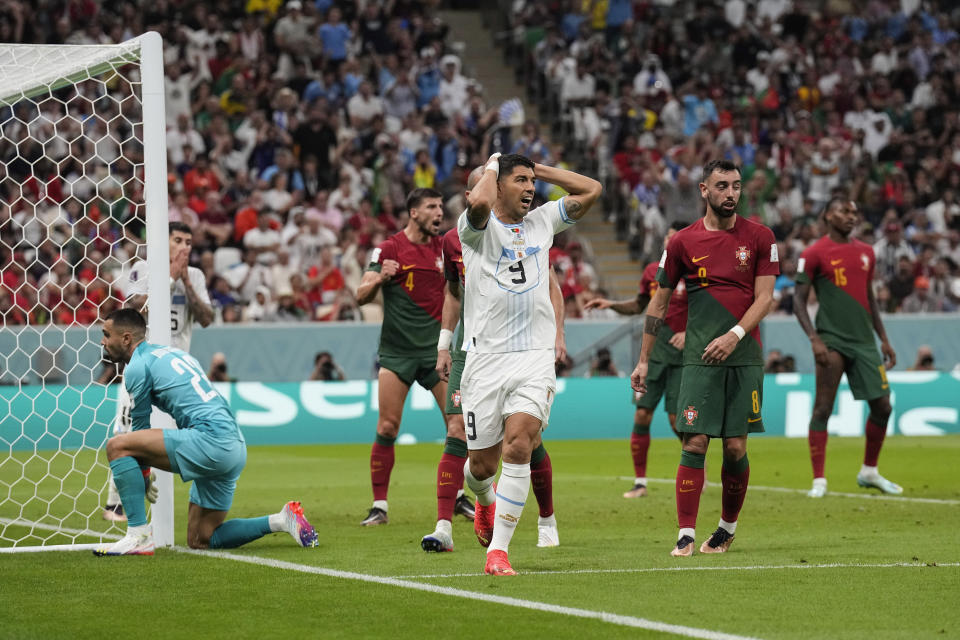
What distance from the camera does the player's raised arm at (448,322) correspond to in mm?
9805

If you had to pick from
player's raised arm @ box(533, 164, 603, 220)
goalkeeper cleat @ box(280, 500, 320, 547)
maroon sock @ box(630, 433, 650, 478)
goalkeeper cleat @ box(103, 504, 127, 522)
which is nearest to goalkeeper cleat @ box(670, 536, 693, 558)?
player's raised arm @ box(533, 164, 603, 220)

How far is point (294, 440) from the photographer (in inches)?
765

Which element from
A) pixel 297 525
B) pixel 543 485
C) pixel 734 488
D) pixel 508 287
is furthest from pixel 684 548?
pixel 297 525

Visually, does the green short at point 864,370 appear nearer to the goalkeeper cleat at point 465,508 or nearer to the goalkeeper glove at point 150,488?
the goalkeeper cleat at point 465,508

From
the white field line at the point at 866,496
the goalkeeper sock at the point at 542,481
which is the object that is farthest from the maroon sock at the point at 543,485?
the white field line at the point at 866,496

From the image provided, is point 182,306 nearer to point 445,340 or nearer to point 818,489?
point 445,340

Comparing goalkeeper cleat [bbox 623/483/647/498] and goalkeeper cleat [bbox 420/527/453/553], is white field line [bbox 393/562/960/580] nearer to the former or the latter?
goalkeeper cleat [bbox 420/527/453/553]

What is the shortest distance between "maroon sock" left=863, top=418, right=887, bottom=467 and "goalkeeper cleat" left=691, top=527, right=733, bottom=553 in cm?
472

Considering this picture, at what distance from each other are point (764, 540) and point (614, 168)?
18.1 metres

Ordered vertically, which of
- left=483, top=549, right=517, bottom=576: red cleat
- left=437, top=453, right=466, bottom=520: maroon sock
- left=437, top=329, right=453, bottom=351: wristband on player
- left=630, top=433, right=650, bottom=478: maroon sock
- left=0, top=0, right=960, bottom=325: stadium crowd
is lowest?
left=630, top=433, right=650, bottom=478: maroon sock

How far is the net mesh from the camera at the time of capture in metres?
9.87

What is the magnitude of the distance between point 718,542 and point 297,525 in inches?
105

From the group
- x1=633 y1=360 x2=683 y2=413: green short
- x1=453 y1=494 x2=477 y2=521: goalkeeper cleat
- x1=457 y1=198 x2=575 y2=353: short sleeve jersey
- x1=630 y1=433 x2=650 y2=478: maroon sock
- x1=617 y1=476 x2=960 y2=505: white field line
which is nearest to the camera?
x1=457 y1=198 x2=575 y2=353: short sleeve jersey

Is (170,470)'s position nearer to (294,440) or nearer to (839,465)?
(839,465)
